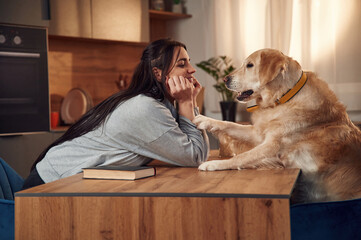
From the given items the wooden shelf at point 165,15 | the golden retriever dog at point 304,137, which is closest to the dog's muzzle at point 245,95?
the golden retriever dog at point 304,137

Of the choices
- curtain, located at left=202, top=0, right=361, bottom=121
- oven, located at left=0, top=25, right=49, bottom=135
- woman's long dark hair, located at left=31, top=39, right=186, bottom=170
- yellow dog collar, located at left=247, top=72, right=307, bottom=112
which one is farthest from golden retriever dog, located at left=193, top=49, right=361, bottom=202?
oven, located at left=0, top=25, right=49, bottom=135

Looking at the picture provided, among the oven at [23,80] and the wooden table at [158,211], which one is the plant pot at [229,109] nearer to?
the oven at [23,80]

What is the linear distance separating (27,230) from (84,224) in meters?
0.16

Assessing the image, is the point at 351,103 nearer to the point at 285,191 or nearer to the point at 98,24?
the point at 98,24

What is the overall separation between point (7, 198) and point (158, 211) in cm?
88

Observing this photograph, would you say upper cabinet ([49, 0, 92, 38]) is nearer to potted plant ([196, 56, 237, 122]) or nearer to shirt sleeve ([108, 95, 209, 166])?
potted plant ([196, 56, 237, 122])

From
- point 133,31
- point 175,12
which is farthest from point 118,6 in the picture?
point 175,12

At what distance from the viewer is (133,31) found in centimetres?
440

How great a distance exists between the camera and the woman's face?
1.97 metres

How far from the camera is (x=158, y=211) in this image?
4.20 ft

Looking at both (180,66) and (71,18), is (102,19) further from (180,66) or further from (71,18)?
(180,66)

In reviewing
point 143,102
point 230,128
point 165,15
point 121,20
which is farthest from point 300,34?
point 143,102

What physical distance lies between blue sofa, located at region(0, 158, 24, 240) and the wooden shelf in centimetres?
294

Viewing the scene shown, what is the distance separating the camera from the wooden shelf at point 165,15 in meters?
4.64
